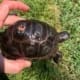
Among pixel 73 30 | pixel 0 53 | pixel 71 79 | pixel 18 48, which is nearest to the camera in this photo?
pixel 18 48

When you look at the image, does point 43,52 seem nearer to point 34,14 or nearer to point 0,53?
point 0,53

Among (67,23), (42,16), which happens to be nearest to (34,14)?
(42,16)

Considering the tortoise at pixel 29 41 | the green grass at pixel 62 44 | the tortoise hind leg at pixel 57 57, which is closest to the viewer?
the tortoise at pixel 29 41

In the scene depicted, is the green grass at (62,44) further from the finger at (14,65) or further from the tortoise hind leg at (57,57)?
the finger at (14,65)

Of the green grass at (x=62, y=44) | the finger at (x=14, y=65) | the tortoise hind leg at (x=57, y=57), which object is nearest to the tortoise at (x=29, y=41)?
the finger at (x=14, y=65)

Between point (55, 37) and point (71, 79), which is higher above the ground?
point (55, 37)
